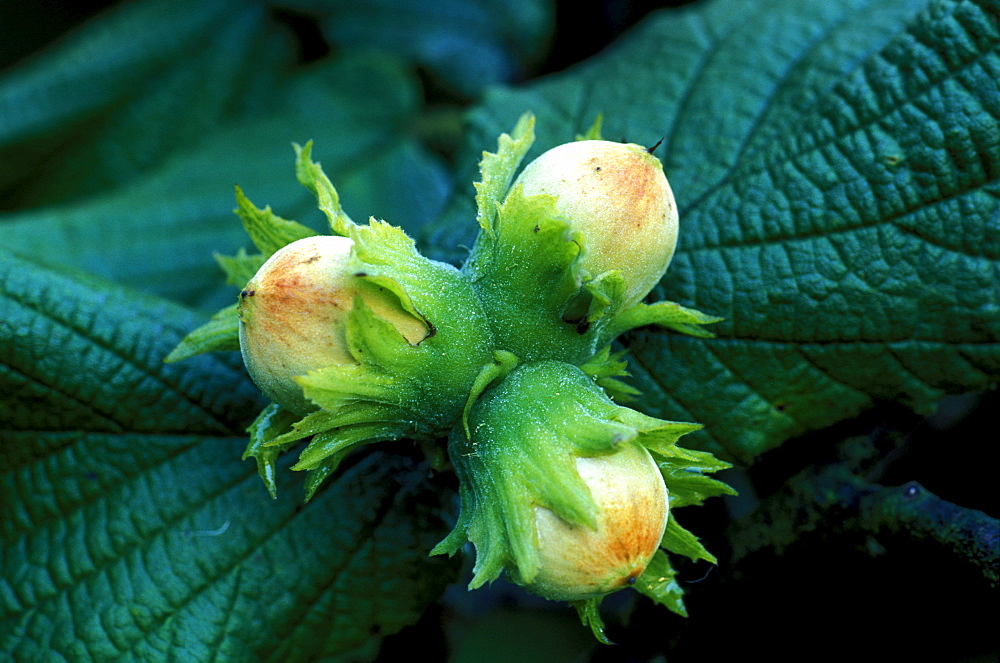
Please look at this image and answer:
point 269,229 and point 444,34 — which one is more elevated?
point 269,229

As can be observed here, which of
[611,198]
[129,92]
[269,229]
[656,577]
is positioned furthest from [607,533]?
[129,92]

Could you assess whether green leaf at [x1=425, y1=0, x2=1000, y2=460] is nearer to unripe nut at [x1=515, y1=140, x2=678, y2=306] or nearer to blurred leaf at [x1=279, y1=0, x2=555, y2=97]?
unripe nut at [x1=515, y1=140, x2=678, y2=306]

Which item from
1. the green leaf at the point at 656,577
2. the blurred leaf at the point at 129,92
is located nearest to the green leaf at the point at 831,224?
the green leaf at the point at 656,577

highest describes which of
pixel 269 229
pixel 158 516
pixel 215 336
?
pixel 269 229

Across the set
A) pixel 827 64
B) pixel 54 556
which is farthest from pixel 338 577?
pixel 827 64

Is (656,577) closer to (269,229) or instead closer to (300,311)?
(300,311)

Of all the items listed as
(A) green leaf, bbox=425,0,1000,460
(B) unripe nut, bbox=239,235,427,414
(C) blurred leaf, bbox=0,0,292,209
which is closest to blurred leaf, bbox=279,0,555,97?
(C) blurred leaf, bbox=0,0,292,209

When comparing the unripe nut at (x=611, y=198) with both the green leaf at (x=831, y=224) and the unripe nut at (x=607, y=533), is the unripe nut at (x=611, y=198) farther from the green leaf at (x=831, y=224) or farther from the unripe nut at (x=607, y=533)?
the green leaf at (x=831, y=224)
